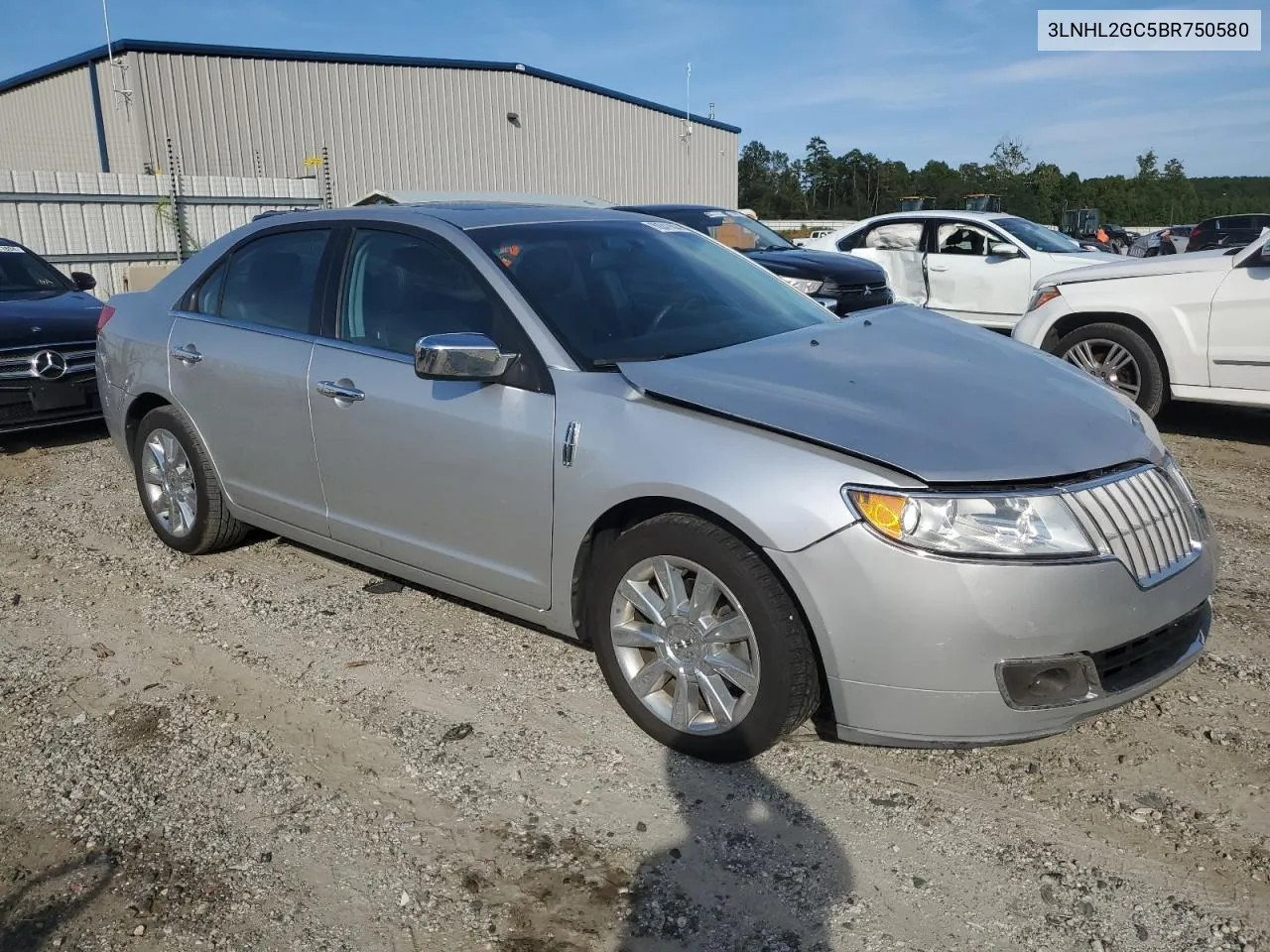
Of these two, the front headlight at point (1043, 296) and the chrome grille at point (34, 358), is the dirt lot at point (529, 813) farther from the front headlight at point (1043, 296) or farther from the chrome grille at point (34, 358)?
the front headlight at point (1043, 296)

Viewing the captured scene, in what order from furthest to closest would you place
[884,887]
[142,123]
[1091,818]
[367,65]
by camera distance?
[367,65], [142,123], [1091,818], [884,887]

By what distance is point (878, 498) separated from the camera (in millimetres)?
2688

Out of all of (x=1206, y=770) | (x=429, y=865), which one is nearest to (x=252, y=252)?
(x=429, y=865)

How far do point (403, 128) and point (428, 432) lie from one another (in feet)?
92.4

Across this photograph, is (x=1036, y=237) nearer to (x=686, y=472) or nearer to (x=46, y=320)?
(x=46, y=320)

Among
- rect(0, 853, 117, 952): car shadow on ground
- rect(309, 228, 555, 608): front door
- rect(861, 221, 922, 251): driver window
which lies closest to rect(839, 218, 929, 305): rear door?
rect(861, 221, 922, 251): driver window

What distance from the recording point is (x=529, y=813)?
292 cm

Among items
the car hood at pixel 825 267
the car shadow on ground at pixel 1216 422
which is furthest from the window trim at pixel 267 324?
the car shadow on ground at pixel 1216 422

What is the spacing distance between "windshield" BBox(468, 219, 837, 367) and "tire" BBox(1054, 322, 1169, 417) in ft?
12.8

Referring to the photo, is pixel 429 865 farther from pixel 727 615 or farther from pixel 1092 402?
pixel 1092 402

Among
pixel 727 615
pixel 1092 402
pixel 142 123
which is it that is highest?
pixel 142 123

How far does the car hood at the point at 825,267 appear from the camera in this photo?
30.4 feet

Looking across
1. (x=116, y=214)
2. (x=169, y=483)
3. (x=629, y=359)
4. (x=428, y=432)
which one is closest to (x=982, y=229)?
(x=629, y=359)

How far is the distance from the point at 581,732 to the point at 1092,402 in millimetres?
1943
